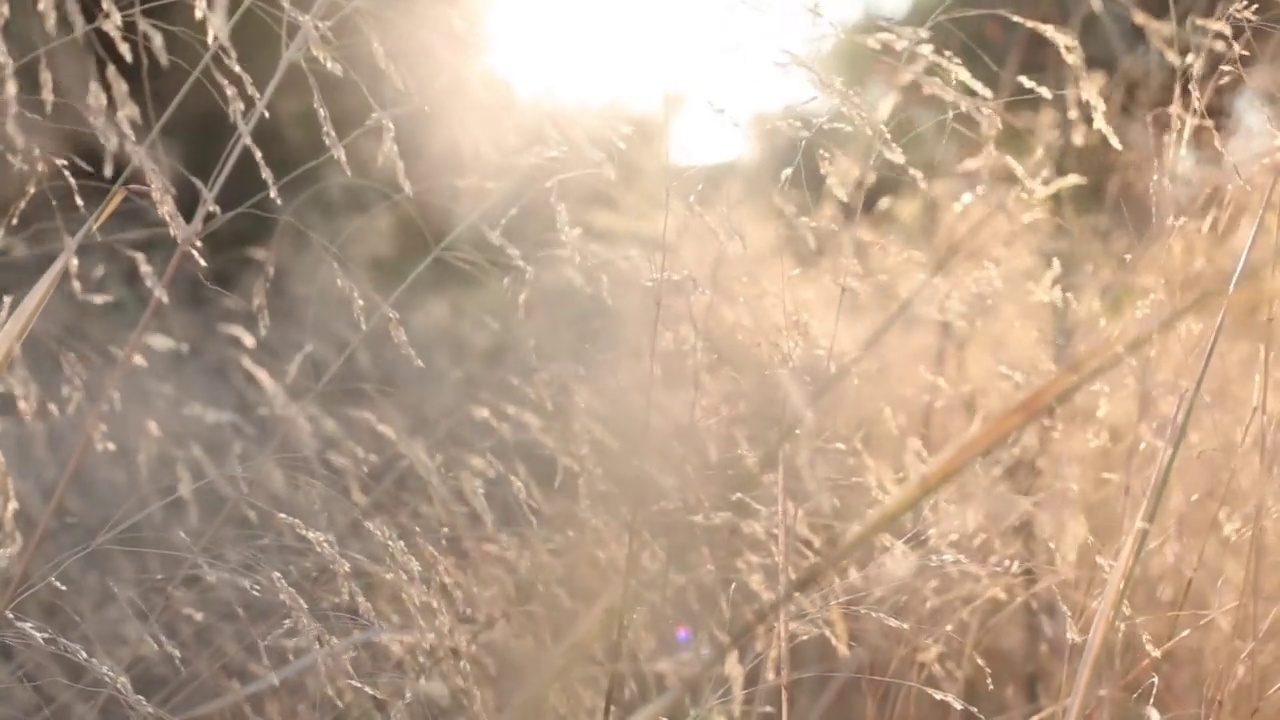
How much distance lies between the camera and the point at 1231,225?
122 centimetres

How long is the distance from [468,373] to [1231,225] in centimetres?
108

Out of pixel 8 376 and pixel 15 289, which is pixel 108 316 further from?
pixel 8 376

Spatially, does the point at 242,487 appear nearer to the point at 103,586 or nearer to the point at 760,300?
the point at 103,586

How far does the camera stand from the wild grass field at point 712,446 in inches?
34.0

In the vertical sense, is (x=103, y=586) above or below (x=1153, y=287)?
below

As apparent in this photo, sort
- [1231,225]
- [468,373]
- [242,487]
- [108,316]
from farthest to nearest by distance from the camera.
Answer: [108,316], [468,373], [1231,225], [242,487]

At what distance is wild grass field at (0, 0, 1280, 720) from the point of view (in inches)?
34.0

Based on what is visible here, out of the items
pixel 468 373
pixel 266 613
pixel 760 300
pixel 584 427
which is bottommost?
pixel 266 613

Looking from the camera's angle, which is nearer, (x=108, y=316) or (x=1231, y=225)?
(x=1231, y=225)

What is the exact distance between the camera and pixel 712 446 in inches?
41.8

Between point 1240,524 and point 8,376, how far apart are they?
3.84 ft

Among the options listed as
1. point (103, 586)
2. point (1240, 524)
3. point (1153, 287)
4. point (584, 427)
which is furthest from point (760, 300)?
point (103, 586)

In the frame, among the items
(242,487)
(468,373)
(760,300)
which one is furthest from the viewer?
(468,373)

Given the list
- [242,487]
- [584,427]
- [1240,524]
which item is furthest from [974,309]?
[242,487]
